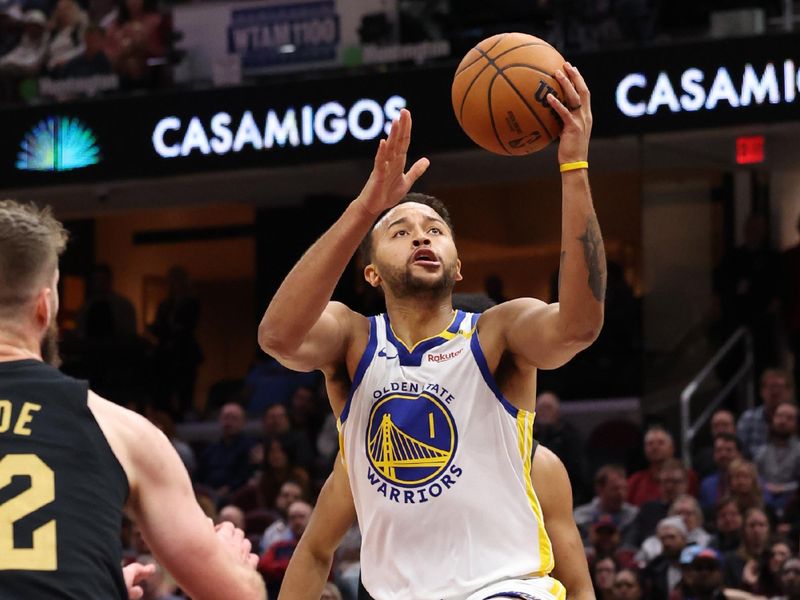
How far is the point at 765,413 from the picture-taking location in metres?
12.7

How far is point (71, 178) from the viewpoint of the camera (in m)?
16.6

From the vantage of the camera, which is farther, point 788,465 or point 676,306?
point 676,306

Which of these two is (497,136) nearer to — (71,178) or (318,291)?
(318,291)

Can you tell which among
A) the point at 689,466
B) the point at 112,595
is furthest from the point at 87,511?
the point at 689,466

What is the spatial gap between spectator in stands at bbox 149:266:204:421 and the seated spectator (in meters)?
7.80

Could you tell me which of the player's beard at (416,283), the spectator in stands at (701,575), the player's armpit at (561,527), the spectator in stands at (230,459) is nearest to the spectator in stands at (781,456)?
the spectator in stands at (701,575)

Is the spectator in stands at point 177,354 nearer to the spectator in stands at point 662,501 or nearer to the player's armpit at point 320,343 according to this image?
the spectator in stands at point 662,501

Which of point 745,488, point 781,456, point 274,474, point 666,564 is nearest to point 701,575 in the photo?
point 666,564

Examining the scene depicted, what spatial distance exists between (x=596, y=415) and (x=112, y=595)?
491 inches

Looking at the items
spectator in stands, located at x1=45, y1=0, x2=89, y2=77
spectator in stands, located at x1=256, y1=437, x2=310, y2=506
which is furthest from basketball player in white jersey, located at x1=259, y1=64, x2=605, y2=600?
spectator in stands, located at x1=45, y1=0, x2=89, y2=77

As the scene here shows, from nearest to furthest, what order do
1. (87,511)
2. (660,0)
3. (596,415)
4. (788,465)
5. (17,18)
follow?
(87,511)
(788,465)
(660,0)
(596,415)
(17,18)

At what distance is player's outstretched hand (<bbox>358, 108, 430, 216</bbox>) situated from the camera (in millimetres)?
5312

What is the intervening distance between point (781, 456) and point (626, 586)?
224cm

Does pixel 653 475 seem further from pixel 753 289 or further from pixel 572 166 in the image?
pixel 572 166
